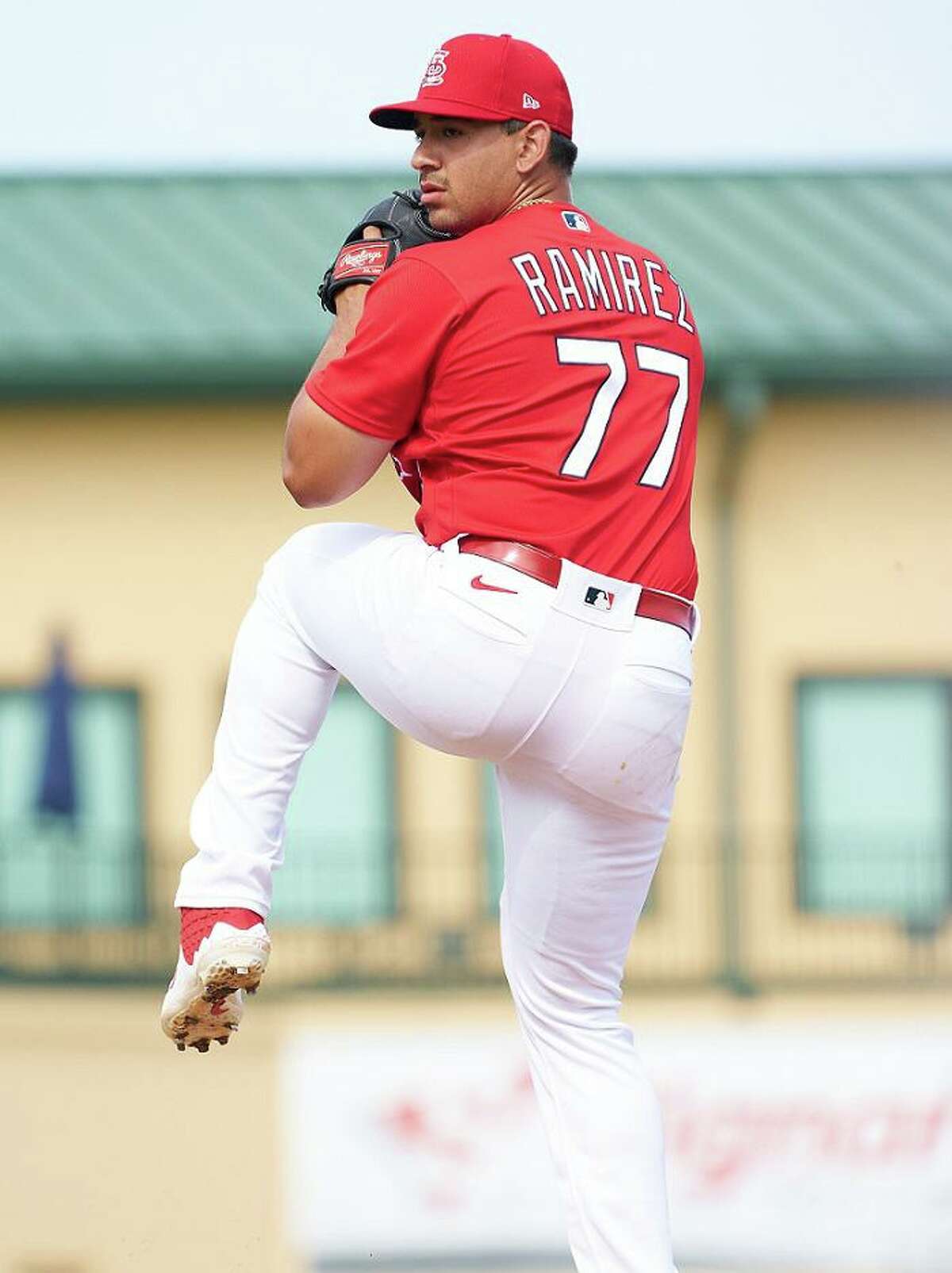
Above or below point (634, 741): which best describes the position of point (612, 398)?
above

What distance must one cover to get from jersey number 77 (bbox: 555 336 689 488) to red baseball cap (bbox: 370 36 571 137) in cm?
36

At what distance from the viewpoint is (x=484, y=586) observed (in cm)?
307

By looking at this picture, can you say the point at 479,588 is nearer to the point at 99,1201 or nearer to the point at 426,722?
the point at 426,722

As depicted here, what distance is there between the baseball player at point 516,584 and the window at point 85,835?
933 centimetres

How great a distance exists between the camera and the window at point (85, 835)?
12.5 m

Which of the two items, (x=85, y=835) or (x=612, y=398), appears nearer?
(x=612, y=398)

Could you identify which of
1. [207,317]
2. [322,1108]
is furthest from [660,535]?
[207,317]

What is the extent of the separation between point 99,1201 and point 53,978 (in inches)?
131

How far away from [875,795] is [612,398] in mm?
9805

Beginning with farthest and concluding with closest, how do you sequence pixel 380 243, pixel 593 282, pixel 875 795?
pixel 875 795
pixel 380 243
pixel 593 282

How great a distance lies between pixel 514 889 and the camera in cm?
328

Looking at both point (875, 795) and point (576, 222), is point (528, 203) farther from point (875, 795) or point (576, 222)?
point (875, 795)

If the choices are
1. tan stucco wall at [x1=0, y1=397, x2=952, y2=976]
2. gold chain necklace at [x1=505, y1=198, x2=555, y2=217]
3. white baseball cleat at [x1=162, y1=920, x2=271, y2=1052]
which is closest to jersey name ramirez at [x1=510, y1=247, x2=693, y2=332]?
gold chain necklace at [x1=505, y1=198, x2=555, y2=217]

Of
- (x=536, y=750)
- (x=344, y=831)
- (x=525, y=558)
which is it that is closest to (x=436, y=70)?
(x=525, y=558)
